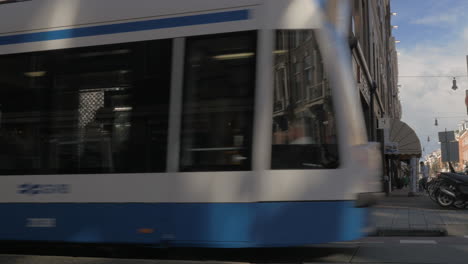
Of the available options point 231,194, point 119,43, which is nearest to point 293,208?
point 231,194

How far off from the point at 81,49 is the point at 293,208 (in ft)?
11.3

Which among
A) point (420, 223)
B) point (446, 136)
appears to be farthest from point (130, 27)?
point (446, 136)

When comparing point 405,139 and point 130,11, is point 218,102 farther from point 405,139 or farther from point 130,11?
point 405,139

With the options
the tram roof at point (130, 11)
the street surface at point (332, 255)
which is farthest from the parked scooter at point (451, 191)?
the tram roof at point (130, 11)

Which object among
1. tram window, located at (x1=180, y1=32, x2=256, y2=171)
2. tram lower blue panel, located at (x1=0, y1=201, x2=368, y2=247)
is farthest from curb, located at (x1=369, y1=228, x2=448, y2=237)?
tram window, located at (x1=180, y1=32, x2=256, y2=171)

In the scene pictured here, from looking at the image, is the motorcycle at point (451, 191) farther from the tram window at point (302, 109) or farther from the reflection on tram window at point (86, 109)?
the reflection on tram window at point (86, 109)

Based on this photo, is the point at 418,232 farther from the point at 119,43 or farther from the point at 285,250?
the point at 119,43

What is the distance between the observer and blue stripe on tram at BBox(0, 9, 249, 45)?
6.01 metres

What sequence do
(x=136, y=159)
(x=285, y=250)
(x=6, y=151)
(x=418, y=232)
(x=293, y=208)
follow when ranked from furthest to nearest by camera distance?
(x=418, y=232), (x=285, y=250), (x=6, y=151), (x=136, y=159), (x=293, y=208)

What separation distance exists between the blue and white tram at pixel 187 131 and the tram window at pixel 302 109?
0.01 m

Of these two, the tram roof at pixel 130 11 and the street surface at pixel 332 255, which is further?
the street surface at pixel 332 255

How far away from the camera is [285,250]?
23.5 feet

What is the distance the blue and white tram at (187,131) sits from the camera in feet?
18.8

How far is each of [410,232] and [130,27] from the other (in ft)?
21.9
